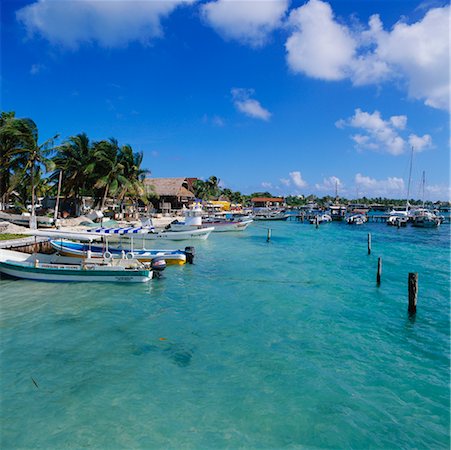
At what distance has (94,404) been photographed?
7.14m

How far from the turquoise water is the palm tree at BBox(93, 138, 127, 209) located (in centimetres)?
2540

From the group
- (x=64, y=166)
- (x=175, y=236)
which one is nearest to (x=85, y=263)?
(x=175, y=236)

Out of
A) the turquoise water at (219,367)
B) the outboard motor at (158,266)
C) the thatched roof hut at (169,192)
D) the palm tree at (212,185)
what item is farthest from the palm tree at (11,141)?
the palm tree at (212,185)

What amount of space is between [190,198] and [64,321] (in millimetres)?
54657

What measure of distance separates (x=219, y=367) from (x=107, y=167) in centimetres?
3657

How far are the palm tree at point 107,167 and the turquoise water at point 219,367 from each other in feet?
83.3

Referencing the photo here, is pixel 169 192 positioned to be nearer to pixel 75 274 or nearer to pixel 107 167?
pixel 107 167

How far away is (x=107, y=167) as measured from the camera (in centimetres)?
4053

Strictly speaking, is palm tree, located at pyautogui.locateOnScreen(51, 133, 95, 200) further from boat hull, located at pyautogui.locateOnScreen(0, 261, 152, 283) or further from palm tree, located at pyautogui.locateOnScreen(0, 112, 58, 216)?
Answer: boat hull, located at pyautogui.locateOnScreen(0, 261, 152, 283)

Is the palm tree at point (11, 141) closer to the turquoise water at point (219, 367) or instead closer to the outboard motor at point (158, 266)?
the turquoise water at point (219, 367)

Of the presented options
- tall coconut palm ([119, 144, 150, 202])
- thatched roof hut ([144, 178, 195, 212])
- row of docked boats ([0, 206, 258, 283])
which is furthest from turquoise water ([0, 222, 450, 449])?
thatched roof hut ([144, 178, 195, 212])

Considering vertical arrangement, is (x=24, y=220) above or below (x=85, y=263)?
above

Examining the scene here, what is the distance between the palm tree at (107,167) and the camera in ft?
130

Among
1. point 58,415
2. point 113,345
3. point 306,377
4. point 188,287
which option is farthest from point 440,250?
point 58,415
